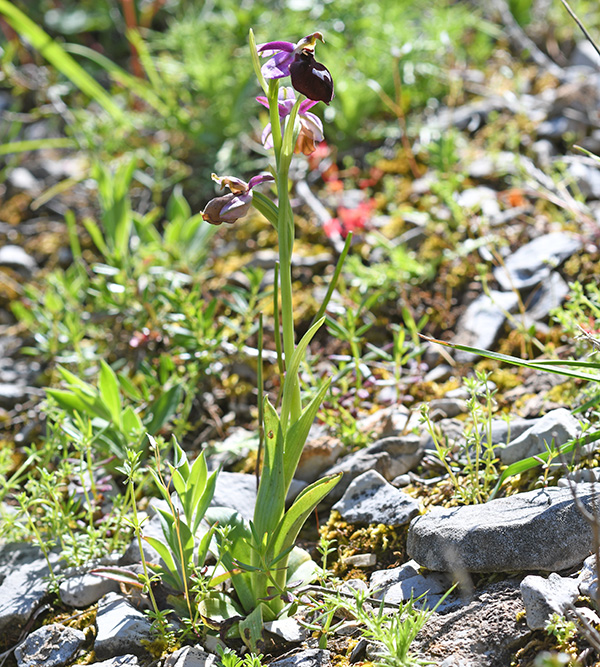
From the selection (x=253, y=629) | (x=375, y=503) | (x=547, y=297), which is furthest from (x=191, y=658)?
(x=547, y=297)

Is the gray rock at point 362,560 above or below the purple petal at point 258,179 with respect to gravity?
below

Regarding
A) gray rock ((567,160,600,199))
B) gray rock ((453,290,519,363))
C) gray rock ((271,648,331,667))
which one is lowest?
gray rock ((271,648,331,667))

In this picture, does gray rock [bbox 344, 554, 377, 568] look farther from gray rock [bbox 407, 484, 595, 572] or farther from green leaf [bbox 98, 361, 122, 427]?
green leaf [bbox 98, 361, 122, 427]

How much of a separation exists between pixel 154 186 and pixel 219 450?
1792mm

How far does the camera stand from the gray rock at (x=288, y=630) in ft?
5.20

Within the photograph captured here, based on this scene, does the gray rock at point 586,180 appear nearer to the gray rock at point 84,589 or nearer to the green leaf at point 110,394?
the green leaf at point 110,394

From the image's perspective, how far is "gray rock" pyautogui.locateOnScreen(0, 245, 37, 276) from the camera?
347cm

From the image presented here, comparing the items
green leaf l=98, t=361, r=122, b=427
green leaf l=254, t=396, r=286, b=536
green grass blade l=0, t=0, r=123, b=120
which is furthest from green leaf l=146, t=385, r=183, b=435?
green grass blade l=0, t=0, r=123, b=120

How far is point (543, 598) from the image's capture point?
1.38 m

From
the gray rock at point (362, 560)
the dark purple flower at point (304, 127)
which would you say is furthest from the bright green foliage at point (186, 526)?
the dark purple flower at point (304, 127)

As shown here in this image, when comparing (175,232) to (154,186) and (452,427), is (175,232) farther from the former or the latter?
(452,427)

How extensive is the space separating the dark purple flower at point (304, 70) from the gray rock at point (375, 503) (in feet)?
3.62

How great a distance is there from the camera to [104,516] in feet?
7.12

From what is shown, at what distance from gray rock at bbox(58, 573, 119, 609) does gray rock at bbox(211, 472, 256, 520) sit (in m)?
0.37
